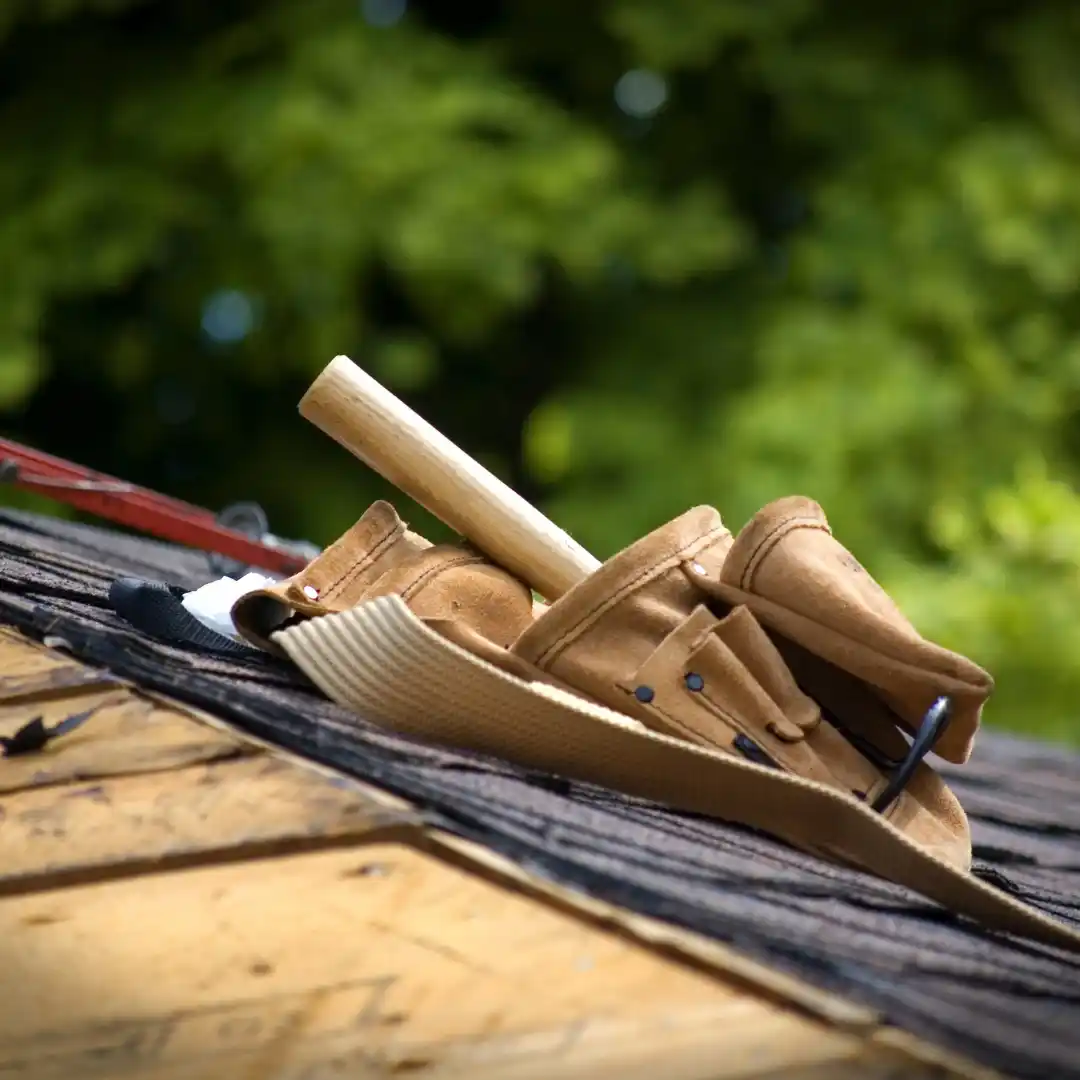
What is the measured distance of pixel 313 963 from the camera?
0.85m

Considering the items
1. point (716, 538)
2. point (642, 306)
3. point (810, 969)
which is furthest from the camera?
point (642, 306)

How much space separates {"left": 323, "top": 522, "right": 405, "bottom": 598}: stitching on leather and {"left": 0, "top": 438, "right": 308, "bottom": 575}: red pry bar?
765mm

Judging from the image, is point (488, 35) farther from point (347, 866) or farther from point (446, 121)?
point (347, 866)

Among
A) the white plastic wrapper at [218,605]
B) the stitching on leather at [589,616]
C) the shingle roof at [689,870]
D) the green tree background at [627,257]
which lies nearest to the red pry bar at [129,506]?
the shingle roof at [689,870]

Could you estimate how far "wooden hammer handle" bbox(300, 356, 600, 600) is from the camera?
4.64 ft

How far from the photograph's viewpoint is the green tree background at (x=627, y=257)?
564 cm

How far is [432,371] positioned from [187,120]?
1.42 meters

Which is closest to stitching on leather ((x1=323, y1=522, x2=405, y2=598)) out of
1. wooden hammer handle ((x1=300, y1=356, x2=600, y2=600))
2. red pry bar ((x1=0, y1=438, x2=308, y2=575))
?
wooden hammer handle ((x1=300, y1=356, x2=600, y2=600))

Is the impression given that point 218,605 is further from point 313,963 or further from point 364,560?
point 313,963

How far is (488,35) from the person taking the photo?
700 cm

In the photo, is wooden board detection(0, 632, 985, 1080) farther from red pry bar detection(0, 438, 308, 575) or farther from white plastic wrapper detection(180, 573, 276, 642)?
red pry bar detection(0, 438, 308, 575)

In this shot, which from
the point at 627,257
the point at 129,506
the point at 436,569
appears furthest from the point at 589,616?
the point at 627,257

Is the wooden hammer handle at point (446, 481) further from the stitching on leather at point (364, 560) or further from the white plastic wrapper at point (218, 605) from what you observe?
the white plastic wrapper at point (218, 605)

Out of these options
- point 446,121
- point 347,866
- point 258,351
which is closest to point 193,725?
→ point 347,866
